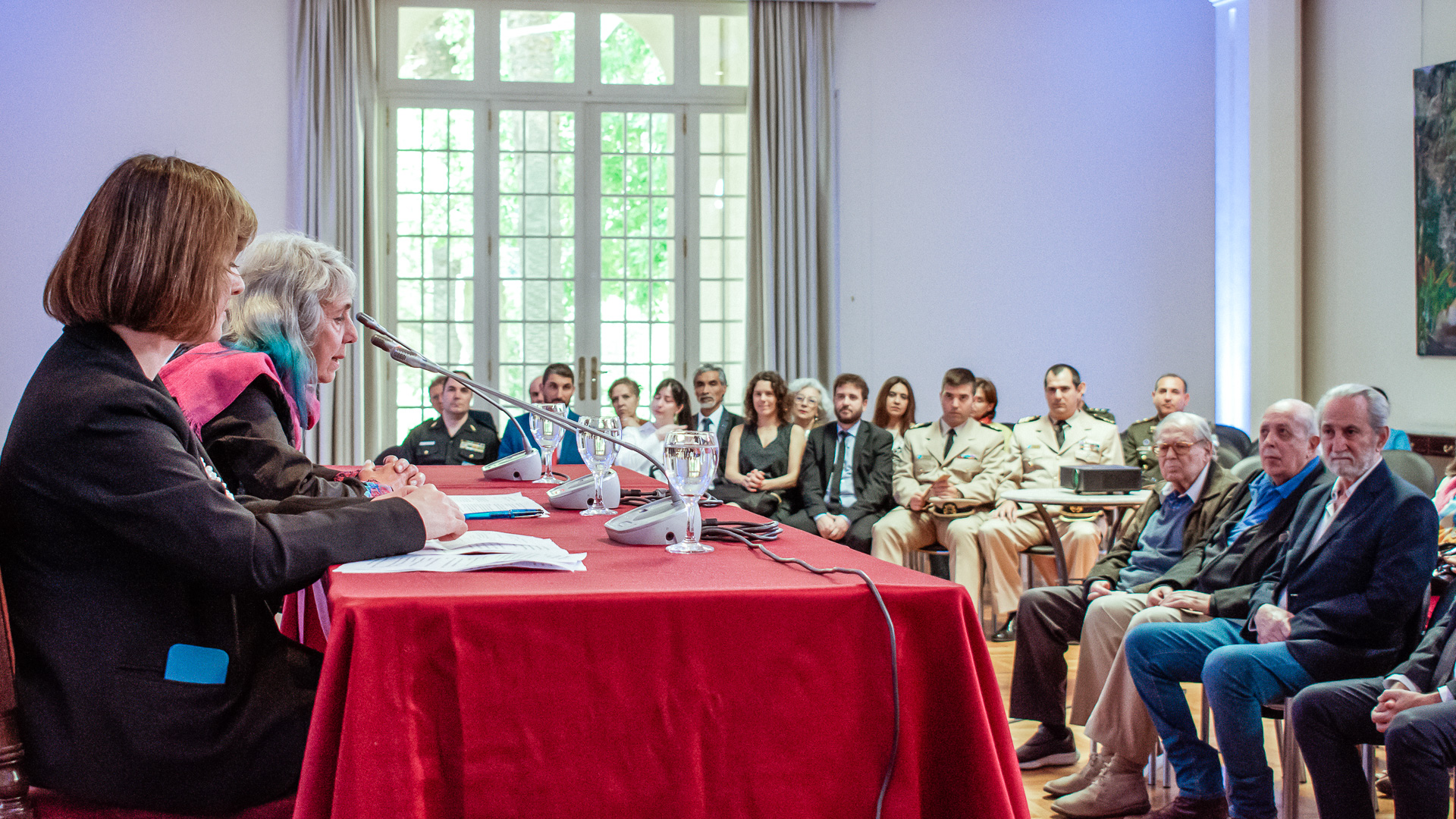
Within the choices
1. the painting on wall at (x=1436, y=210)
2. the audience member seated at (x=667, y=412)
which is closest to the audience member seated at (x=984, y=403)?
the audience member seated at (x=667, y=412)

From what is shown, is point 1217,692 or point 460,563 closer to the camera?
point 460,563

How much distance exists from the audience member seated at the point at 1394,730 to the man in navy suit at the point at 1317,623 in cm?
11

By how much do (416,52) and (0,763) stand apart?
235 inches

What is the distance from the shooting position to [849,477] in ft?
16.7

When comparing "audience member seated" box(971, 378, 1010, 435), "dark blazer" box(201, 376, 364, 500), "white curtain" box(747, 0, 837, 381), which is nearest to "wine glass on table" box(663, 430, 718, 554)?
"dark blazer" box(201, 376, 364, 500)

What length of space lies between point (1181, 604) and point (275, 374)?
2220 millimetres

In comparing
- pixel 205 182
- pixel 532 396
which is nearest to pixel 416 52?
pixel 532 396

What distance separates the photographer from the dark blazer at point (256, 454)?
73.4 inches

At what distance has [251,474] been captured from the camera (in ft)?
6.11

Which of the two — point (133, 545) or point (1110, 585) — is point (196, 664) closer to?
point (133, 545)

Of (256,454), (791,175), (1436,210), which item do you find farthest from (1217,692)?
(791,175)

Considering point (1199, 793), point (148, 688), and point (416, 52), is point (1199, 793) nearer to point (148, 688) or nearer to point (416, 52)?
point (148, 688)

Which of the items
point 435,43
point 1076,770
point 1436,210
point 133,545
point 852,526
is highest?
point 435,43

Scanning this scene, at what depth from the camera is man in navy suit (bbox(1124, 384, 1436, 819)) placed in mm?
2256
